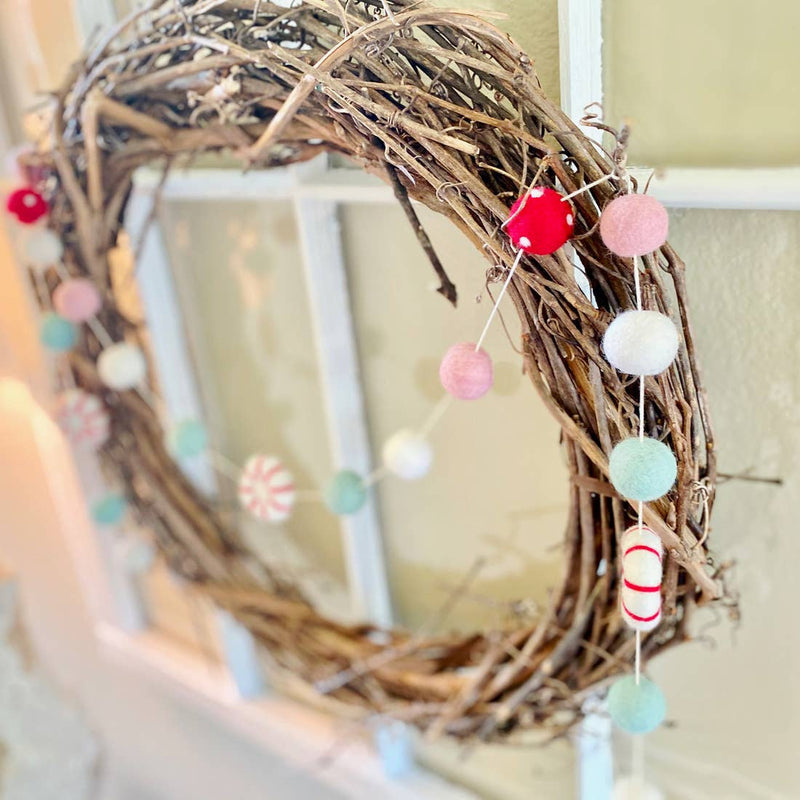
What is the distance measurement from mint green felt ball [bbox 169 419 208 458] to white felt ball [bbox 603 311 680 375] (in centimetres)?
45

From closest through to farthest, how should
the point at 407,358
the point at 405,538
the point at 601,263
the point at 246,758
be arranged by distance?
1. the point at 601,263
2. the point at 407,358
3. the point at 405,538
4. the point at 246,758

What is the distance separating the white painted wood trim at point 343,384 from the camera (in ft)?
2.07

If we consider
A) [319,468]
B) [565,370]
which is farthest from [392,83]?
[319,468]

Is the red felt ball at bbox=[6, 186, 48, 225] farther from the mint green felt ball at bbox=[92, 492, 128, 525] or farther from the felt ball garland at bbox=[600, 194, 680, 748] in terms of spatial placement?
the felt ball garland at bbox=[600, 194, 680, 748]

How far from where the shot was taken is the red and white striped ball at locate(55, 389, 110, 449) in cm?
76

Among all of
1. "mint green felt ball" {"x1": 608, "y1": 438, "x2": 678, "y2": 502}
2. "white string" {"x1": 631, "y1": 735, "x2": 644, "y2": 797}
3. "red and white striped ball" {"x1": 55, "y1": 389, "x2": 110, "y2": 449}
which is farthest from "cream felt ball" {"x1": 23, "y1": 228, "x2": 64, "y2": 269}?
"white string" {"x1": 631, "y1": 735, "x2": 644, "y2": 797}

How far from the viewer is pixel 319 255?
64 cm

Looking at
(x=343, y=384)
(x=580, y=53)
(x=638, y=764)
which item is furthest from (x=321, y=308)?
(x=638, y=764)

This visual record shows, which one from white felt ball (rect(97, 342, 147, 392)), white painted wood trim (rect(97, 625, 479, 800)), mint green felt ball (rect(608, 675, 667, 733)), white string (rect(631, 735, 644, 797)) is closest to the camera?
mint green felt ball (rect(608, 675, 667, 733))

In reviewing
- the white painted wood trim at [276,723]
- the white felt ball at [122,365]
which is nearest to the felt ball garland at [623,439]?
the white felt ball at [122,365]

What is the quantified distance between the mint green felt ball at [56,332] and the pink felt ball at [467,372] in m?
0.42

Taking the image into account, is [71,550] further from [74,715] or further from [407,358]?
[407,358]

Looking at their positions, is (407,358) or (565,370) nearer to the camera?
(565,370)

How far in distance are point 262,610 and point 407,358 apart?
0.30m
